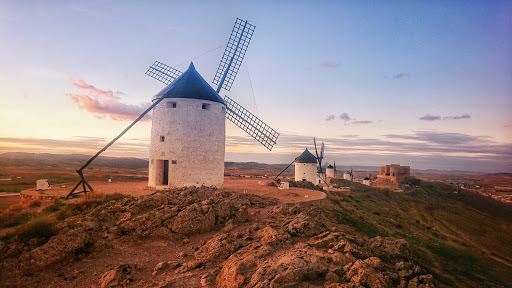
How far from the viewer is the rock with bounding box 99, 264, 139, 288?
695 cm

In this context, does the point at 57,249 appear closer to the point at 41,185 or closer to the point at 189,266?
the point at 189,266

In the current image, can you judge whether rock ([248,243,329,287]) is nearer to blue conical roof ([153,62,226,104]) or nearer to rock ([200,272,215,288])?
rock ([200,272,215,288])

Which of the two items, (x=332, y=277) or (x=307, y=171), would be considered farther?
(x=307, y=171)

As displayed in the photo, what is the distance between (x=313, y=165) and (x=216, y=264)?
3215 cm

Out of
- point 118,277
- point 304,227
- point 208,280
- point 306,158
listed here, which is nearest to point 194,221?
point 118,277

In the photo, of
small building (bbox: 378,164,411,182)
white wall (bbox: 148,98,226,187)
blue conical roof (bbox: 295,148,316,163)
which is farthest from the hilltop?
small building (bbox: 378,164,411,182)

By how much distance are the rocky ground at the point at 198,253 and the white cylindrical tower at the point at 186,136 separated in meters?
5.75

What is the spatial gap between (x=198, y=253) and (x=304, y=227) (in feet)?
12.0

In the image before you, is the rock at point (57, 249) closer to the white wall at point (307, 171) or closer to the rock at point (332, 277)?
the rock at point (332, 277)

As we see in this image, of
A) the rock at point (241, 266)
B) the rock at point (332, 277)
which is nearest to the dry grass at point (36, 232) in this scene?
the rock at point (241, 266)

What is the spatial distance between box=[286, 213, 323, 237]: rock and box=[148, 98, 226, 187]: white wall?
9732mm

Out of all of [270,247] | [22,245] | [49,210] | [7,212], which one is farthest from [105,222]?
[270,247]

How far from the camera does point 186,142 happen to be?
695 inches

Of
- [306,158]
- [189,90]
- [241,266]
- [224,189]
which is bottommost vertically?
[241,266]
